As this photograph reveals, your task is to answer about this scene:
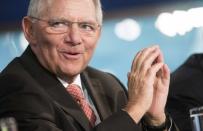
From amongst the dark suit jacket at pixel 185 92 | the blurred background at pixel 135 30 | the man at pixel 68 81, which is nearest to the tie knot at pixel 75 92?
the man at pixel 68 81

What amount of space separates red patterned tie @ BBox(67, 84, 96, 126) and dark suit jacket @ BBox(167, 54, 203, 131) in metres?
0.66

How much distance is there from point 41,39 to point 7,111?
0.91ft

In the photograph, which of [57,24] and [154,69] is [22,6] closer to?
[57,24]

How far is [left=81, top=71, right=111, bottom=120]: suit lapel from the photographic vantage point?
1.75 metres

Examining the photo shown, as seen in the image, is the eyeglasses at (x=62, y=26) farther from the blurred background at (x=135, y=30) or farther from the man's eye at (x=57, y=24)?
the blurred background at (x=135, y=30)

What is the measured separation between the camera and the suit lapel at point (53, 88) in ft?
5.24

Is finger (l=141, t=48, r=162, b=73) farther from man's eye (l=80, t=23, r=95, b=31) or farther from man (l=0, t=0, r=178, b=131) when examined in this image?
man's eye (l=80, t=23, r=95, b=31)

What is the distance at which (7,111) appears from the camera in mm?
1529

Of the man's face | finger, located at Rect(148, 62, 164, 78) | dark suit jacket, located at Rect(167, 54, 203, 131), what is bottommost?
dark suit jacket, located at Rect(167, 54, 203, 131)

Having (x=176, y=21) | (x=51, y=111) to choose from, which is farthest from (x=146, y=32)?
(x=51, y=111)

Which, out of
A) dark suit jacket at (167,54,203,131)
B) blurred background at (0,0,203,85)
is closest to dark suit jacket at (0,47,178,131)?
dark suit jacket at (167,54,203,131)

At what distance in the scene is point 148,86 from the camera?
1.61m

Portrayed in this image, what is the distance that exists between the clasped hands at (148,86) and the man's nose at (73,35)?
0.64 ft

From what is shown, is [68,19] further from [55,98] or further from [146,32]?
[146,32]
